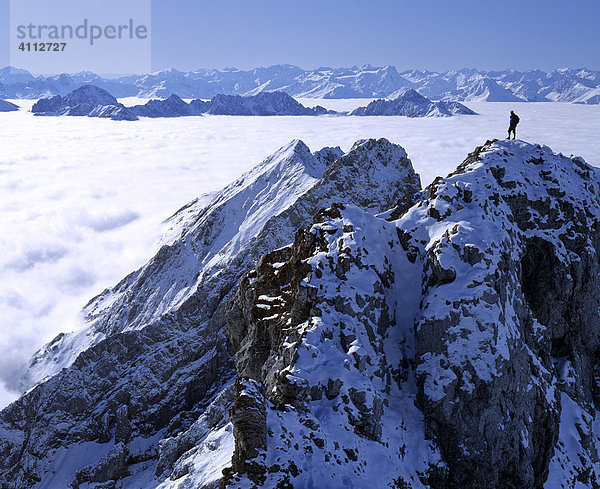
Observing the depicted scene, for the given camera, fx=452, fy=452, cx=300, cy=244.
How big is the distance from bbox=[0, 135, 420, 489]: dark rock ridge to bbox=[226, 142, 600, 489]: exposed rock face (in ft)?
117

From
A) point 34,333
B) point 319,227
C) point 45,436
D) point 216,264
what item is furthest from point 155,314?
point 34,333

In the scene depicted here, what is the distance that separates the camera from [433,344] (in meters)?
33.2

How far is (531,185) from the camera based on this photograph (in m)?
48.8

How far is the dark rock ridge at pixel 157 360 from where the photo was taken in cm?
7731

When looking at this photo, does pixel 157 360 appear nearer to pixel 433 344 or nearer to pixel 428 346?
pixel 428 346

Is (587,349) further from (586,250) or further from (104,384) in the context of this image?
(104,384)

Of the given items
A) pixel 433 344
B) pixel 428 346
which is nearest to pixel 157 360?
pixel 428 346

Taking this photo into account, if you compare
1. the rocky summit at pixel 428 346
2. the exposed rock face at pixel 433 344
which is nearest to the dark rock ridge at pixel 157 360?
the rocky summit at pixel 428 346

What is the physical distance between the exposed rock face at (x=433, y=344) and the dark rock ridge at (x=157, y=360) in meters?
35.7

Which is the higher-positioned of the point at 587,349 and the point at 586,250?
the point at 586,250

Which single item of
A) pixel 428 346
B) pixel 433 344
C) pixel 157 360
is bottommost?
pixel 157 360

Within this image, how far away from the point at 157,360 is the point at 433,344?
6203 centimetres

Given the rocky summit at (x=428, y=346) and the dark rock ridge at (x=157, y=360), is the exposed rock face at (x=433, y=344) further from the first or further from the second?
the dark rock ridge at (x=157, y=360)

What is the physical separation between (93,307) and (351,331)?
9436 cm
